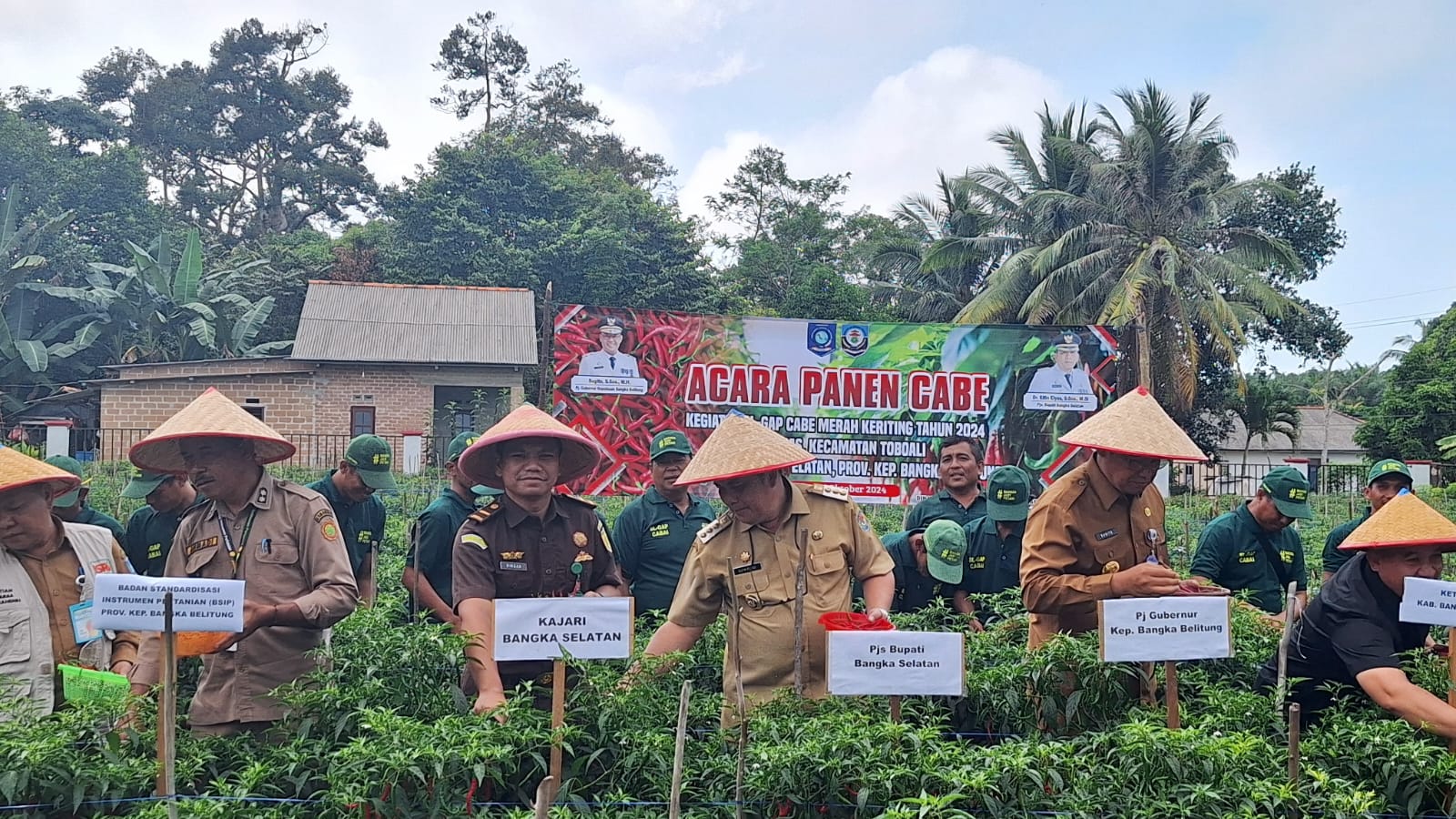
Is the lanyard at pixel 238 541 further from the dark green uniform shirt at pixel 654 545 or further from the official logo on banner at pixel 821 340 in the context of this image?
the official logo on banner at pixel 821 340

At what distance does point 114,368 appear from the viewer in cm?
2217

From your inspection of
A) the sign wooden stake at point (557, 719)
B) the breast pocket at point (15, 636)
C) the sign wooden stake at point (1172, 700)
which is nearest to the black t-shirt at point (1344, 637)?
the sign wooden stake at point (1172, 700)

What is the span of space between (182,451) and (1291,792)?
10.4ft

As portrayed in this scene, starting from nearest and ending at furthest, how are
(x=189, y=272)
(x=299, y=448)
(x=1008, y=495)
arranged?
(x=1008, y=495)
(x=299, y=448)
(x=189, y=272)

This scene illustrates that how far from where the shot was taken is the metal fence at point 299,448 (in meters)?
17.6

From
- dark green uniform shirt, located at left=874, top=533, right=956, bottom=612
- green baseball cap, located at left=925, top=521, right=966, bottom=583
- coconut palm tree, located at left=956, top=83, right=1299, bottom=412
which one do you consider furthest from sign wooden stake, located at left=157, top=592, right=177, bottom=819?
coconut palm tree, located at left=956, top=83, right=1299, bottom=412

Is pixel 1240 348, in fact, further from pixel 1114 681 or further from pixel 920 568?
pixel 1114 681

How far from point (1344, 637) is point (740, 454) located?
1.80 metres

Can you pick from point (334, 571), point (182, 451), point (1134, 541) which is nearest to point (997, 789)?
point (1134, 541)

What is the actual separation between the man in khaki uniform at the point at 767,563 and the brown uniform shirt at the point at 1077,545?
1.68 ft

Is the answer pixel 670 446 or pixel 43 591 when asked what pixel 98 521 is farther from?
pixel 670 446

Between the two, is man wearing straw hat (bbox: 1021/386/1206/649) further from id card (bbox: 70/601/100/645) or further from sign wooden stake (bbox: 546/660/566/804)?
id card (bbox: 70/601/100/645)

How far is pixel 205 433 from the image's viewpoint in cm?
327

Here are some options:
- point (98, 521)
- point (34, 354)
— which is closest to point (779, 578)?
point (98, 521)
